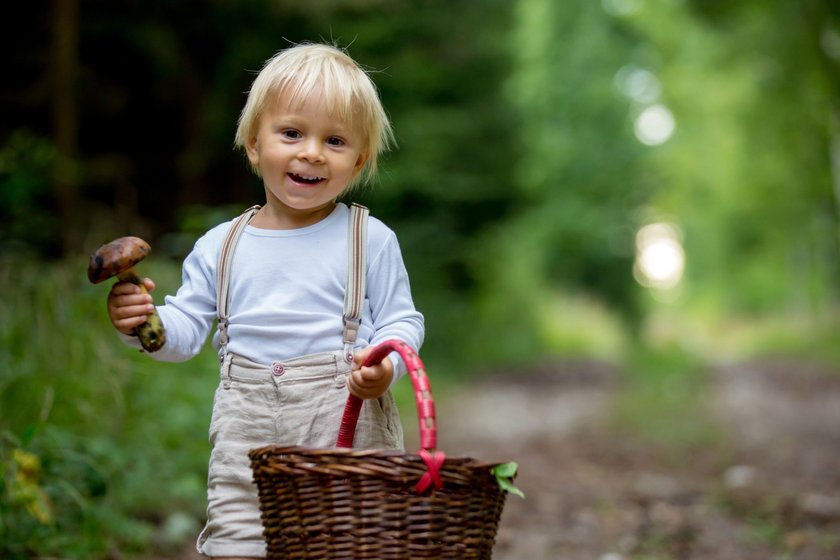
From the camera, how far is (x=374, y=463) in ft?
6.70

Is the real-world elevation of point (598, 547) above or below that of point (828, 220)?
below

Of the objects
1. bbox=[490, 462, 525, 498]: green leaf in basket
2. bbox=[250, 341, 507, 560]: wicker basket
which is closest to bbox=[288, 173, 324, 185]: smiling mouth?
bbox=[250, 341, 507, 560]: wicker basket

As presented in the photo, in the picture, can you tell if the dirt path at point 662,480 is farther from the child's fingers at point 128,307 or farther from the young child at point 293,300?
the child's fingers at point 128,307

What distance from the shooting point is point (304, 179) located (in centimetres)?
252

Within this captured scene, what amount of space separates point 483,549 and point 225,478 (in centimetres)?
67

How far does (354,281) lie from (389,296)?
0.10 m

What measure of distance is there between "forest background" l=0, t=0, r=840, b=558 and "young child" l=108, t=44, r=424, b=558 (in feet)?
2.30

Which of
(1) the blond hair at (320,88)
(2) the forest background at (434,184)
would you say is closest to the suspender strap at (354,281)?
(1) the blond hair at (320,88)

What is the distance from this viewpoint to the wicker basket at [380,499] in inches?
80.5

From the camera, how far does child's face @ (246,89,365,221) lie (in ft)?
8.14

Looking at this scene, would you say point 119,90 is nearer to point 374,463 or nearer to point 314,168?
point 314,168

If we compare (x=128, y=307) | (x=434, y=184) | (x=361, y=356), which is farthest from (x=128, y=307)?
(x=434, y=184)

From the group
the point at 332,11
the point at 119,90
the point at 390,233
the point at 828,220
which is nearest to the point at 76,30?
the point at 119,90

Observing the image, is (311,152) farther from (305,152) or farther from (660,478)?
(660,478)
